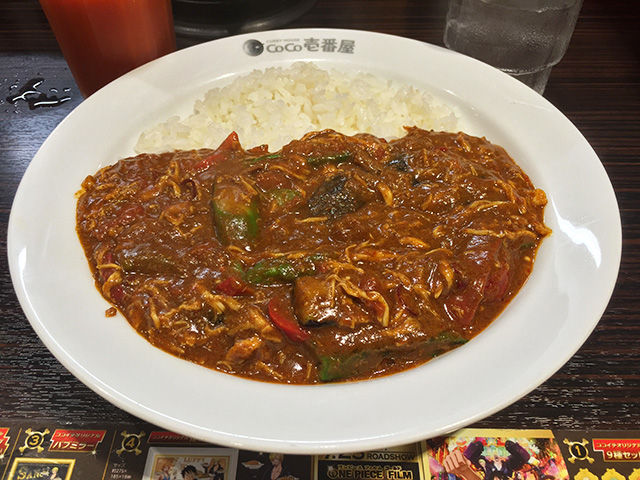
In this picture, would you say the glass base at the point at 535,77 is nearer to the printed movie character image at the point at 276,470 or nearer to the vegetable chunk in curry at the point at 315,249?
the vegetable chunk in curry at the point at 315,249

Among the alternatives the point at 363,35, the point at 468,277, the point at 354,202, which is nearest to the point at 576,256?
the point at 468,277

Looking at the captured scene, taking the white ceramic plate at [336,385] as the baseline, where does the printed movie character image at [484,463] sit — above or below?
below

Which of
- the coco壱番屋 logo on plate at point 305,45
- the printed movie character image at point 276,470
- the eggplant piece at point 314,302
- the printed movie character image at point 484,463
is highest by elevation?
the coco壱番屋 logo on plate at point 305,45

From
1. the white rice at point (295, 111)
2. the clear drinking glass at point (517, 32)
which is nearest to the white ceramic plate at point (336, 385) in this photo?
the white rice at point (295, 111)

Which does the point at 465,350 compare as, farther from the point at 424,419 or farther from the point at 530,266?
the point at 530,266

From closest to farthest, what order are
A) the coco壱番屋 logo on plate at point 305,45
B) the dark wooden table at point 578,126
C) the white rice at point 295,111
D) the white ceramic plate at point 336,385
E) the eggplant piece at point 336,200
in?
the white ceramic plate at point 336,385 < the dark wooden table at point 578,126 < the eggplant piece at point 336,200 < the white rice at point 295,111 < the coco壱番屋 logo on plate at point 305,45

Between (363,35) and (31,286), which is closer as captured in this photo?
(31,286)

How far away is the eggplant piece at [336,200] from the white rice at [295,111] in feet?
2.55

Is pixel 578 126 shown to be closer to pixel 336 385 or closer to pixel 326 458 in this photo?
pixel 336 385

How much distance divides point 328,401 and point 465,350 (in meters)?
0.61

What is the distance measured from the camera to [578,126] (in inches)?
141

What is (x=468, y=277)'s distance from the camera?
2029 mm

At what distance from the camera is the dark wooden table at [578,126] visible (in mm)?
2131

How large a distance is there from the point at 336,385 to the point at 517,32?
3.00 m
